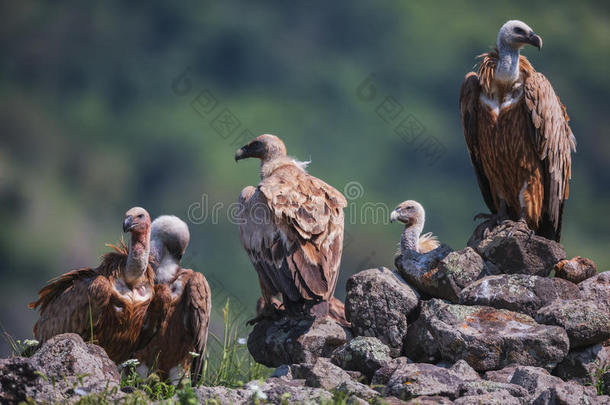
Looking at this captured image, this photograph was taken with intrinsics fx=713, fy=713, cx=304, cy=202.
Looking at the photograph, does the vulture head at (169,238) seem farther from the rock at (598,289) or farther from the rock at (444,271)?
the rock at (598,289)

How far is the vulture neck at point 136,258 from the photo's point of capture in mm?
5855

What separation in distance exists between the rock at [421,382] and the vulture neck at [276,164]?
2.93 meters

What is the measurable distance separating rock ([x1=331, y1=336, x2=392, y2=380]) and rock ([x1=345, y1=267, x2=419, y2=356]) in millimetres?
361

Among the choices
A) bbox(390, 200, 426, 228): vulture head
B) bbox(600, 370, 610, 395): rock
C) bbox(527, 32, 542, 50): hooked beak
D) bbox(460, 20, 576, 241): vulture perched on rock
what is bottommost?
bbox(600, 370, 610, 395): rock

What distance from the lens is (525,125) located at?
6.45m

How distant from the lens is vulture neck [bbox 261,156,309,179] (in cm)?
684

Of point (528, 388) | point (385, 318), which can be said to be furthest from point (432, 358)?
point (528, 388)

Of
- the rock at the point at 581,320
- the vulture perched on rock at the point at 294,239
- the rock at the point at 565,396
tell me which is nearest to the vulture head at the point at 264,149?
the vulture perched on rock at the point at 294,239

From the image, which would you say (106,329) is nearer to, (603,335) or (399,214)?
(399,214)

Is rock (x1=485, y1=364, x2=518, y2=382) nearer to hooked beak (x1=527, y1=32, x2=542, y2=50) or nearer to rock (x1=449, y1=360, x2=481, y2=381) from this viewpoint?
rock (x1=449, y1=360, x2=481, y2=381)

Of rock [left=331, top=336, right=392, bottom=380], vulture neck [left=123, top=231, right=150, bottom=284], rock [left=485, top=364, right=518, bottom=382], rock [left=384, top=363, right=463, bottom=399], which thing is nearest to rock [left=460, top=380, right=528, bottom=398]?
rock [left=384, top=363, right=463, bottom=399]

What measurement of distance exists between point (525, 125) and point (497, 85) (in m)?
0.44

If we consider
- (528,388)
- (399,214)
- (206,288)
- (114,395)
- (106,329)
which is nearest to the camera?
(114,395)

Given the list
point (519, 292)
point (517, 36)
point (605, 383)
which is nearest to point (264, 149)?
point (517, 36)
